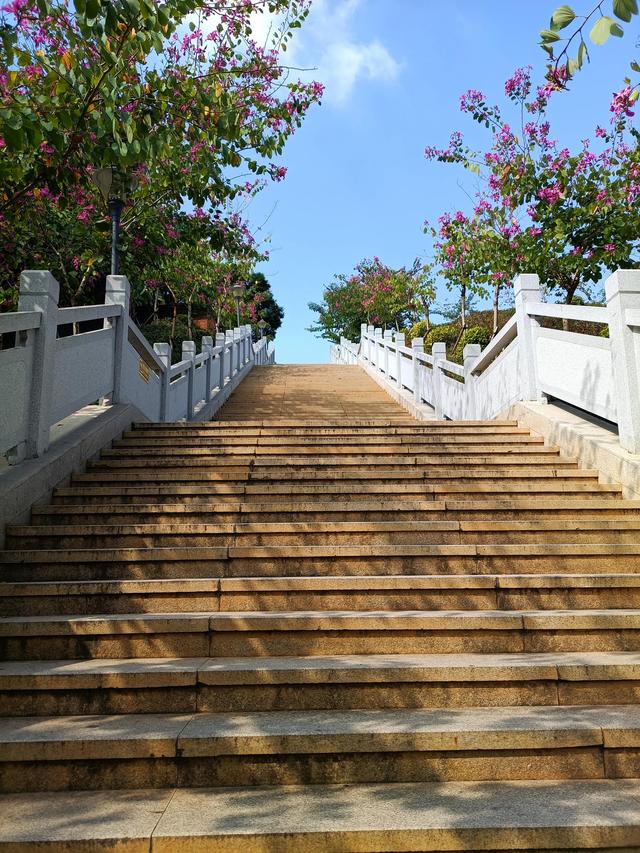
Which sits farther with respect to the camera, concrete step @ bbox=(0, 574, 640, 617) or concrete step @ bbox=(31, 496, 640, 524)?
concrete step @ bbox=(31, 496, 640, 524)

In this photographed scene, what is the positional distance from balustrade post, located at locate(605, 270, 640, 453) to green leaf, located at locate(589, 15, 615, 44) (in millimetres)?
3811

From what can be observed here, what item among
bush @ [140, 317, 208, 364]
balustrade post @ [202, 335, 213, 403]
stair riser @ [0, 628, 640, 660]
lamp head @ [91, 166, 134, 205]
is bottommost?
stair riser @ [0, 628, 640, 660]

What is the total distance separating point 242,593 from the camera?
159 inches

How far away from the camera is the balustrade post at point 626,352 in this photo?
5594 mm

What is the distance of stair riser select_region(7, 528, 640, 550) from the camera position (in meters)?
4.76

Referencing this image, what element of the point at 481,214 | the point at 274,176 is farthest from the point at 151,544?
the point at 481,214

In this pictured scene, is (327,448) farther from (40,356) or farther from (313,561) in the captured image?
(40,356)

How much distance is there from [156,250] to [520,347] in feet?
24.6

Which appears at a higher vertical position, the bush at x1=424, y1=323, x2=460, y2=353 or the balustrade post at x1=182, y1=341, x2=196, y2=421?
the bush at x1=424, y1=323, x2=460, y2=353

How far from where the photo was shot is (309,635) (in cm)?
368

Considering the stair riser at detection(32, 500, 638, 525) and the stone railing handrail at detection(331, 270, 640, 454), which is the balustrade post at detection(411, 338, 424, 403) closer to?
the stone railing handrail at detection(331, 270, 640, 454)

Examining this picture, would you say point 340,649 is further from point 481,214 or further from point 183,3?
point 481,214

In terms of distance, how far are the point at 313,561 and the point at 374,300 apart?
3137 centimetres

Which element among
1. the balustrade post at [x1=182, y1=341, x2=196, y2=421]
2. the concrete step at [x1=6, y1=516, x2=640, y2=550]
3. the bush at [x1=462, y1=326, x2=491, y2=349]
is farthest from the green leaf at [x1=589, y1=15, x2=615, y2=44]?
the bush at [x1=462, y1=326, x2=491, y2=349]
